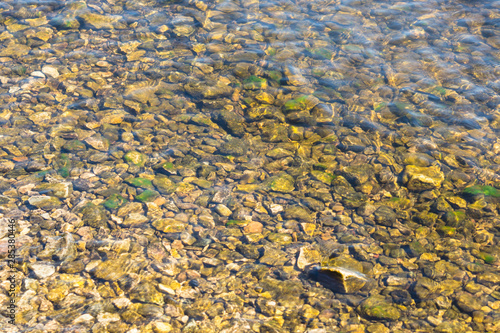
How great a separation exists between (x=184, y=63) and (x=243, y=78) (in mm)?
1554

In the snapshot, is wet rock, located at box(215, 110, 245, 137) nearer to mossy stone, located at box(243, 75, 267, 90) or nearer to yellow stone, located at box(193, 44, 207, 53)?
mossy stone, located at box(243, 75, 267, 90)

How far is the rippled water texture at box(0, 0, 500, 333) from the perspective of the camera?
532 centimetres

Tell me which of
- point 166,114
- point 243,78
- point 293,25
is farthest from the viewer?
point 293,25

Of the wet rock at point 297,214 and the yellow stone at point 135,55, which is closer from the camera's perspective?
the wet rock at point 297,214

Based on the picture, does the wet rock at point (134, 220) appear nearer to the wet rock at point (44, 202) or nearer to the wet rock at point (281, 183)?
the wet rock at point (44, 202)

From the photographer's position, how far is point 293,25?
1105cm

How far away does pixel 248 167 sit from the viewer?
7402 millimetres

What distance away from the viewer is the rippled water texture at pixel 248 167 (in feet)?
17.4

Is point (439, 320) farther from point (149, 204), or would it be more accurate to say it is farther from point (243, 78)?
point (243, 78)

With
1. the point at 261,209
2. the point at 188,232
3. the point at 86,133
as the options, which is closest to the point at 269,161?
the point at 261,209

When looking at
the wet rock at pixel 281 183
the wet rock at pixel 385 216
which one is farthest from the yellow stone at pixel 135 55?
the wet rock at pixel 385 216

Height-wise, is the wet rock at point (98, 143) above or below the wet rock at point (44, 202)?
above

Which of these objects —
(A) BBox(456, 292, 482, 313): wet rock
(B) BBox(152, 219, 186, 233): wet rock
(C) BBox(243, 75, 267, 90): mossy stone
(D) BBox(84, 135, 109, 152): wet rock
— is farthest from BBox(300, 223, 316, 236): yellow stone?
(D) BBox(84, 135, 109, 152): wet rock

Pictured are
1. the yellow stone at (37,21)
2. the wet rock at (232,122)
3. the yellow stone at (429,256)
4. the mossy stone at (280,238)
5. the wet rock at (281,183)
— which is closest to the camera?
the yellow stone at (429,256)
